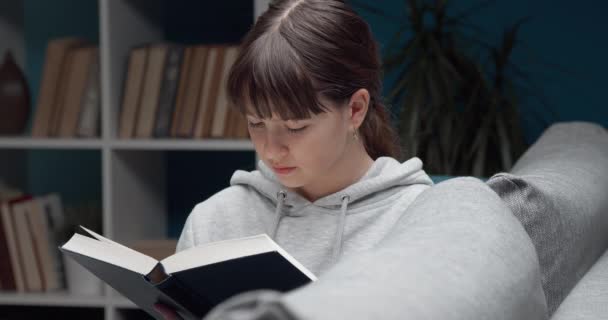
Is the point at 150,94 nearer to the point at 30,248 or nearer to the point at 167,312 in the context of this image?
the point at 30,248

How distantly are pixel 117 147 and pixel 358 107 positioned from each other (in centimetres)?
139

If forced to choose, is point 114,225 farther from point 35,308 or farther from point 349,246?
point 349,246

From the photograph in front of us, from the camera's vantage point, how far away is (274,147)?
3.98 ft

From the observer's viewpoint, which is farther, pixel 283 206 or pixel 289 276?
pixel 283 206

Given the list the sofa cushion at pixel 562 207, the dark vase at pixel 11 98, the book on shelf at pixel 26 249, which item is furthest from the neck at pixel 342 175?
the dark vase at pixel 11 98

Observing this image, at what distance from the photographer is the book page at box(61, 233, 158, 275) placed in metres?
1.03

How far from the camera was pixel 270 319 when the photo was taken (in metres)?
0.48

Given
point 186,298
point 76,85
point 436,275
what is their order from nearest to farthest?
point 436,275 < point 186,298 < point 76,85

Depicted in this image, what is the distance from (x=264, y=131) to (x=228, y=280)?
0.33m

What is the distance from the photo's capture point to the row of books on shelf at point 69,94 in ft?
8.58

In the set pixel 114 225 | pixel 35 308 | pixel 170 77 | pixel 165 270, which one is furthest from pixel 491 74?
pixel 165 270

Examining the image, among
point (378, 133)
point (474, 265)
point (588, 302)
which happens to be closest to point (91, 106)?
point (378, 133)

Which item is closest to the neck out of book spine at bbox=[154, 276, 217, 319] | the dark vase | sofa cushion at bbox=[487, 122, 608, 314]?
sofa cushion at bbox=[487, 122, 608, 314]

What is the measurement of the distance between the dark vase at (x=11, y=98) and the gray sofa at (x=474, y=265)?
6.25ft
